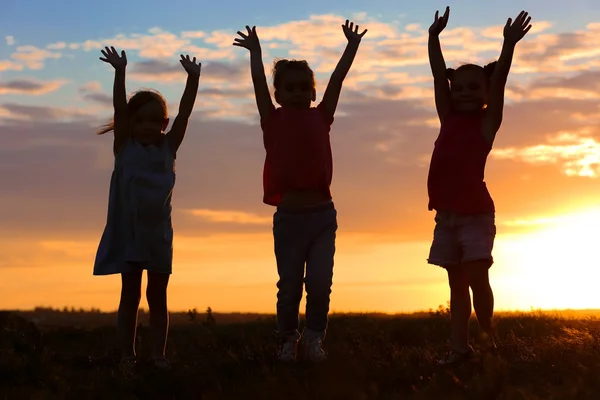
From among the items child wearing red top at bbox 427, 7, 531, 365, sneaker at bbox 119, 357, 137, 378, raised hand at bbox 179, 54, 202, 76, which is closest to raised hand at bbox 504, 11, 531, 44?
child wearing red top at bbox 427, 7, 531, 365

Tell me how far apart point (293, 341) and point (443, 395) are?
10.7 ft

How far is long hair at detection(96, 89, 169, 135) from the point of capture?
8.78 m

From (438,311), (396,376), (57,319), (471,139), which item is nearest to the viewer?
(396,376)

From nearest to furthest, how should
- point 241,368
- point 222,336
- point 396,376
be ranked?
point 396,376 → point 241,368 → point 222,336

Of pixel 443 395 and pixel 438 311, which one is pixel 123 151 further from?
pixel 438 311

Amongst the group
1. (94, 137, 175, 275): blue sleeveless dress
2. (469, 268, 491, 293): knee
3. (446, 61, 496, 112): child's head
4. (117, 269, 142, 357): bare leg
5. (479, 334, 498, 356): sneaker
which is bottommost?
(479, 334, 498, 356): sneaker

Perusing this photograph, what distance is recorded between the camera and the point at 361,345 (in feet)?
29.7

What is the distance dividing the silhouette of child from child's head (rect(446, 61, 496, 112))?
2.65 meters

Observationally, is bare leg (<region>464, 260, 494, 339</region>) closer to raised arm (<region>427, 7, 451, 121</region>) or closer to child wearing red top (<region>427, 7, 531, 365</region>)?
child wearing red top (<region>427, 7, 531, 365</region>)

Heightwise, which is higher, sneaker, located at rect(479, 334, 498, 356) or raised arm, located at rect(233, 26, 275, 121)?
raised arm, located at rect(233, 26, 275, 121)

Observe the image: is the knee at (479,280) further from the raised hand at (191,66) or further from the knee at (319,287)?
the raised hand at (191,66)

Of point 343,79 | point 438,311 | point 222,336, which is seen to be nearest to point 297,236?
point 343,79

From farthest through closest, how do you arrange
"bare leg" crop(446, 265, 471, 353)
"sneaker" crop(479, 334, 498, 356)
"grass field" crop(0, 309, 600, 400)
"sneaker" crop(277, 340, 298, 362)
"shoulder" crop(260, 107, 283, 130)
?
1. "shoulder" crop(260, 107, 283, 130)
2. "sneaker" crop(277, 340, 298, 362)
3. "bare leg" crop(446, 265, 471, 353)
4. "grass field" crop(0, 309, 600, 400)
5. "sneaker" crop(479, 334, 498, 356)

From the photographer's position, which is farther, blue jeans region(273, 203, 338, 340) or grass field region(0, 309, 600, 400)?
blue jeans region(273, 203, 338, 340)
